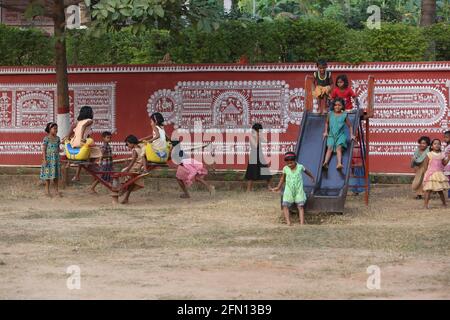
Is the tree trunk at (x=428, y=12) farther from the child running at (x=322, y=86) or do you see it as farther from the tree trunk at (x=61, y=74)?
the tree trunk at (x=61, y=74)

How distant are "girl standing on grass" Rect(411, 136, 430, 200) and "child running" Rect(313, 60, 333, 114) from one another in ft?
5.93

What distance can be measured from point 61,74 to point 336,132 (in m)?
5.76

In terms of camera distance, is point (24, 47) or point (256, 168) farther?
point (24, 47)

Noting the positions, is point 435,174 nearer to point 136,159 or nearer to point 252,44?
point 136,159

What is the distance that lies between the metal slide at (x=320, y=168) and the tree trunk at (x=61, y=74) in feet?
16.0

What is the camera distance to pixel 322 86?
17.6 metres

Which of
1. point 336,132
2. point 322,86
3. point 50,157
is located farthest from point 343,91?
point 50,157

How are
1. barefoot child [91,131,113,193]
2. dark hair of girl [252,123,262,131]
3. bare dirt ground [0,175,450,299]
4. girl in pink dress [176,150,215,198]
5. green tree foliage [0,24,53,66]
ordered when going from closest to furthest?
1. bare dirt ground [0,175,450,299]
2. girl in pink dress [176,150,215,198]
3. barefoot child [91,131,113,193]
4. dark hair of girl [252,123,262,131]
5. green tree foliage [0,24,53,66]

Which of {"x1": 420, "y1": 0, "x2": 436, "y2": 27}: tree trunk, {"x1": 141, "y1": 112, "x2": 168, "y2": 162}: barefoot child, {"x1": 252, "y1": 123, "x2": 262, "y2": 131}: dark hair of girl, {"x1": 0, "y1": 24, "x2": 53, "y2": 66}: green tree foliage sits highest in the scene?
{"x1": 420, "y1": 0, "x2": 436, "y2": 27}: tree trunk

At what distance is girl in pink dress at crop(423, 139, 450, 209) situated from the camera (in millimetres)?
16297

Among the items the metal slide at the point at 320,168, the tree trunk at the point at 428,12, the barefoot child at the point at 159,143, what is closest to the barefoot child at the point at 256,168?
the metal slide at the point at 320,168

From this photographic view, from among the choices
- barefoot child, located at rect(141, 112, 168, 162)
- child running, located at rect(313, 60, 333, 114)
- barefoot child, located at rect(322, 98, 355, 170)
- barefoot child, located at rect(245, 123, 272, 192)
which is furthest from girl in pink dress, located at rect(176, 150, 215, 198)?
barefoot child, located at rect(322, 98, 355, 170)

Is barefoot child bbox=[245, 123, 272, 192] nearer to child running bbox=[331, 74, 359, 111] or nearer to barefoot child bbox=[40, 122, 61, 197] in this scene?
child running bbox=[331, 74, 359, 111]

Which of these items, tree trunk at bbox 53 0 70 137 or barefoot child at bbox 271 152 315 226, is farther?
tree trunk at bbox 53 0 70 137
